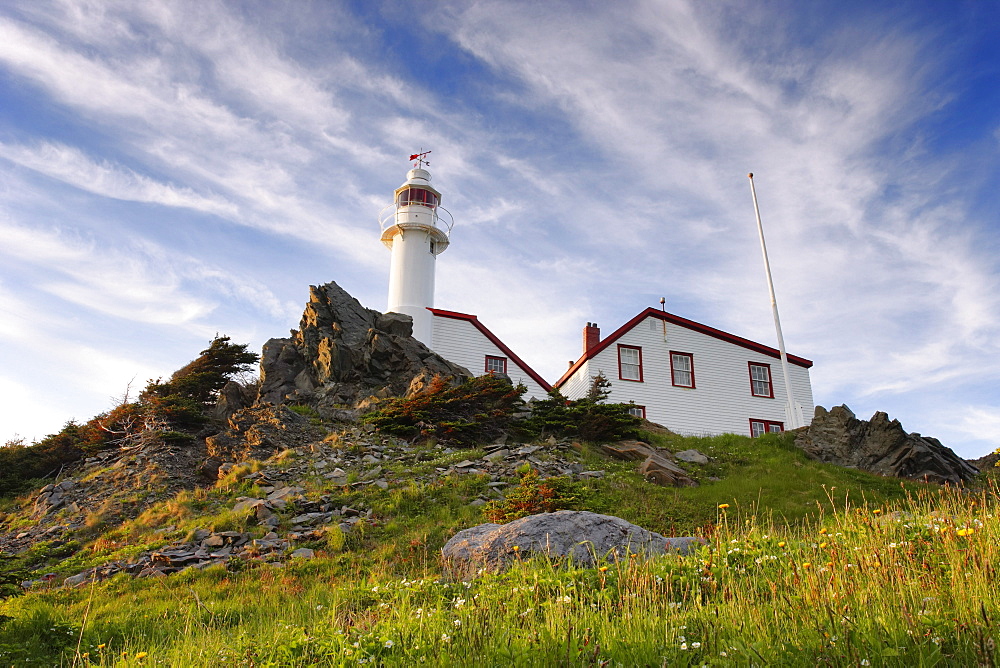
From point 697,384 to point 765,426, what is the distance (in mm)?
3701

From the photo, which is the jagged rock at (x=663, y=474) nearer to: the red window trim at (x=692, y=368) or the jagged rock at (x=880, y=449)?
the jagged rock at (x=880, y=449)

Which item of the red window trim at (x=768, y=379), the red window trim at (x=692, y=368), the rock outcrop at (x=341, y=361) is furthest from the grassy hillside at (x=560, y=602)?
the red window trim at (x=768, y=379)

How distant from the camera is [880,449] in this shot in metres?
21.4

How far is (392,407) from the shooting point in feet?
71.5

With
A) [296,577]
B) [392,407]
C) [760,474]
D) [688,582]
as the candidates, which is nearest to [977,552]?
[688,582]

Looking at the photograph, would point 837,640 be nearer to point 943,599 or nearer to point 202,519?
point 943,599

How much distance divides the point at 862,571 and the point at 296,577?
8713mm

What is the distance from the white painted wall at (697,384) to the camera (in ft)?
97.9

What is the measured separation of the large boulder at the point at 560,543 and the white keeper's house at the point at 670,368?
2043cm

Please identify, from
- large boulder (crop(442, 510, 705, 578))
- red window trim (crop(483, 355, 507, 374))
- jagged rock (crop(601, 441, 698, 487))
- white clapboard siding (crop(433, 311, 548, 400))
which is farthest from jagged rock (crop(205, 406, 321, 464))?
large boulder (crop(442, 510, 705, 578))

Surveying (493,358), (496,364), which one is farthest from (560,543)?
(493,358)

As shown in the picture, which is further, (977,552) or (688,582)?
(688,582)

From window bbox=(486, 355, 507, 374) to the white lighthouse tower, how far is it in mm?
2872

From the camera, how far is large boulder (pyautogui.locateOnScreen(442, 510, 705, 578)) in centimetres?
838
